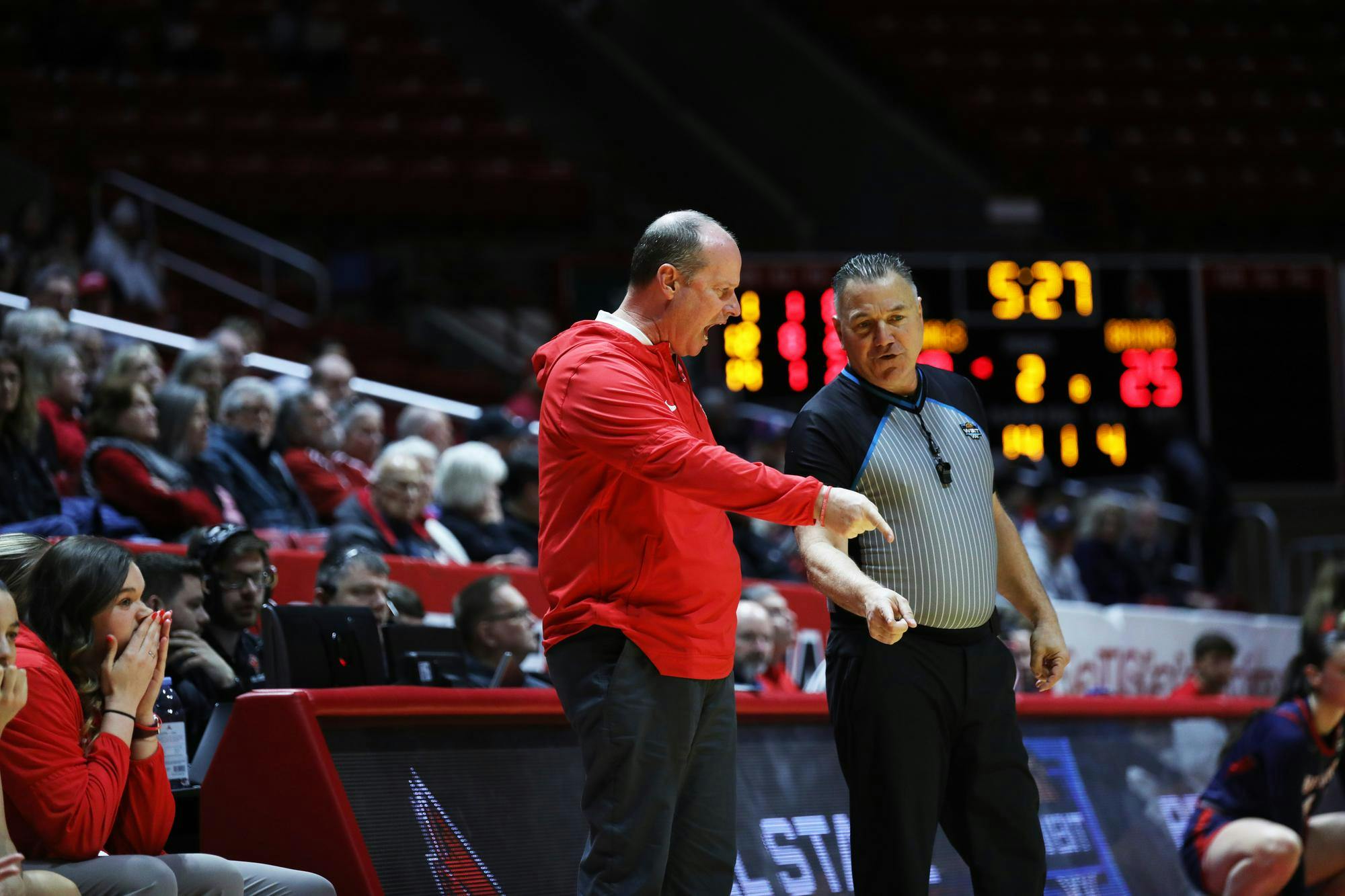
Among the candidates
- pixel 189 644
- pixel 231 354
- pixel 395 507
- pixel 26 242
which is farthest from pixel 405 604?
pixel 26 242

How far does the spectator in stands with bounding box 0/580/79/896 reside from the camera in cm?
302

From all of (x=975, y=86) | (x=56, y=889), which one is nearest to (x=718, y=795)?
(x=56, y=889)

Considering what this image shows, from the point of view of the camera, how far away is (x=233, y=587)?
497 cm

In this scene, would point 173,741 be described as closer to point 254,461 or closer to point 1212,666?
point 254,461

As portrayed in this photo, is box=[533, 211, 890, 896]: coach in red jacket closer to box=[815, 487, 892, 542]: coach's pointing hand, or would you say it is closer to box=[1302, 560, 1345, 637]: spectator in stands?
box=[815, 487, 892, 542]: coach's pointing hand

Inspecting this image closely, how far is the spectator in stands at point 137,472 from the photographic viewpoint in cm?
634

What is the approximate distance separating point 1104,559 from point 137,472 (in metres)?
8.03

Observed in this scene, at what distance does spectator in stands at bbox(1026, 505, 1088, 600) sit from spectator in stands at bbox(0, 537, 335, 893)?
867 centimetres

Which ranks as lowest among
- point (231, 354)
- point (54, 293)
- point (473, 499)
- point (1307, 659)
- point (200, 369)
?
point (1307, 659)

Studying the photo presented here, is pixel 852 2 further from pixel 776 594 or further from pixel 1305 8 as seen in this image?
pixel 776 594

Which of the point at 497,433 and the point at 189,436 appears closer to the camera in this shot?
the point at 189,436

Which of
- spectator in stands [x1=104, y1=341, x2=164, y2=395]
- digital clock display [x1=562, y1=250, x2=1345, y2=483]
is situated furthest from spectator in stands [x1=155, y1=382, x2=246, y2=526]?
digital clock display [x1=562, y1=250, x2=1345, y2=483]

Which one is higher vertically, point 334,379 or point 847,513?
point 334,379

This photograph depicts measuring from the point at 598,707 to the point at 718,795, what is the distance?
1.15ft
